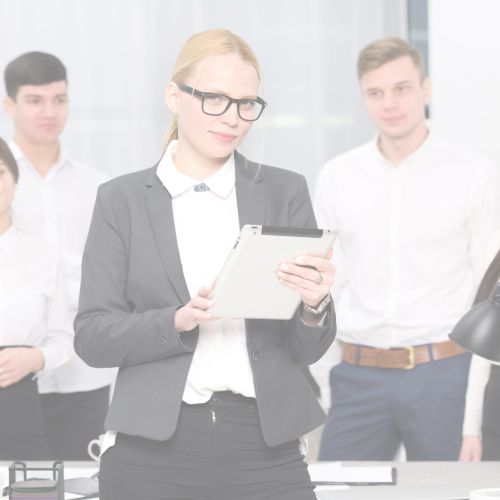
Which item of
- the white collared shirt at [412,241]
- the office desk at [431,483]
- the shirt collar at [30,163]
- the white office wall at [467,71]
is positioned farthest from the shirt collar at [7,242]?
the white office wall at [467,71]

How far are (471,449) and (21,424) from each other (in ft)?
4.06

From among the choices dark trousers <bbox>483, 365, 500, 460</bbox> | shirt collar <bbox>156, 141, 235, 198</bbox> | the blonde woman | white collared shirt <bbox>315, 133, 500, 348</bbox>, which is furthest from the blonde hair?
white collared shirt <bbox>315, 133, 500, 348</bbox>

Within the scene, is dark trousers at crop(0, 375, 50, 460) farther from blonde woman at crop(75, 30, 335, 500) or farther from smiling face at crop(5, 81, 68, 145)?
blonde woman at crop(75, 30, 335, 500)

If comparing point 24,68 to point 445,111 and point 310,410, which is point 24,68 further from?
point 310,410

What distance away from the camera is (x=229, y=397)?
5.72 ft

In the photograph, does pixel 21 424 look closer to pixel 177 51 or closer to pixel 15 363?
pixel 15 363

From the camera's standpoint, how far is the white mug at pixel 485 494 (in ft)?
5.96

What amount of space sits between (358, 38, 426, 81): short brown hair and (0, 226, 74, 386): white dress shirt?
1.20 metres

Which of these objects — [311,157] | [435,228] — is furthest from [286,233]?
[311,157]

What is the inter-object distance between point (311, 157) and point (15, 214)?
164cm

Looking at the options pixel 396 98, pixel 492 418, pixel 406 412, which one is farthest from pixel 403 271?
pixel 492 418

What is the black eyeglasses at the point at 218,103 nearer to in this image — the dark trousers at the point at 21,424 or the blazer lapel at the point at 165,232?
the blazer lapel at the point at 165,232

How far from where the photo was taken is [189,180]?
1.86 meters

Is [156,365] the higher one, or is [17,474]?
[156,365]
